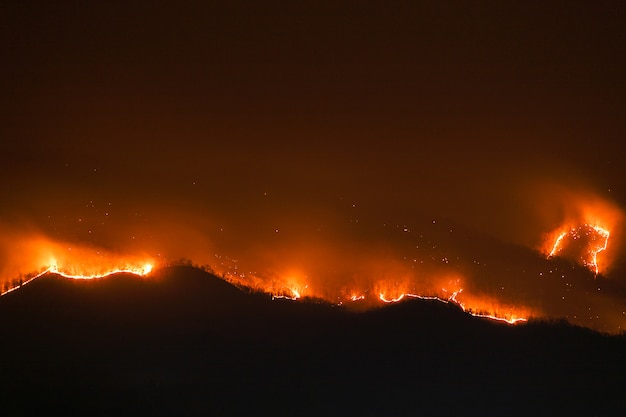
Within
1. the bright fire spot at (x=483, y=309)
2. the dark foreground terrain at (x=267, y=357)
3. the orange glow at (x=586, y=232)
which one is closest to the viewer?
the dark foreground terrain at (x=267, y=357)

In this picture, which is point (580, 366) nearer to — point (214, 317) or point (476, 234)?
point (476, 234)

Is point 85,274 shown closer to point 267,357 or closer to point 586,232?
point 267,357

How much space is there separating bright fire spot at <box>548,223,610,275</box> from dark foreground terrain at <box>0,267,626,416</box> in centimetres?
61

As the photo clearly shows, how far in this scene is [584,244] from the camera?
18.6ft

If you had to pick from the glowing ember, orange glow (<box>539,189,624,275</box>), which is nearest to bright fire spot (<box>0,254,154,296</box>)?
the glowing ember

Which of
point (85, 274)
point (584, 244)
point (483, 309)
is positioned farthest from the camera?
point (584, 244)

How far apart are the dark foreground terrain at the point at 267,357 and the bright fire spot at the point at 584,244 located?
605mm

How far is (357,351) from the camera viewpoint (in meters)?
5.15

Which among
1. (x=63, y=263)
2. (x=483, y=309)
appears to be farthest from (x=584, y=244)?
(x=63, y=263)

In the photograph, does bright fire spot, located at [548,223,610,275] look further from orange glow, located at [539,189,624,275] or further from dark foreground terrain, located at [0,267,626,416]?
dark foreground terrain, located at [0,267,626,416]

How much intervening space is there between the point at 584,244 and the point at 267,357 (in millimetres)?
2861

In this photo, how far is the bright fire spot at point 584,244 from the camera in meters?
5.64

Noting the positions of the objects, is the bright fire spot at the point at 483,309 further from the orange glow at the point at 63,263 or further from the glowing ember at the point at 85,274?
the orange glow at the point at 63,263

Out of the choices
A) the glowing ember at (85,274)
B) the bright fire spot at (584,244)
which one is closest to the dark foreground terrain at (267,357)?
the glowing ember at (85,274)
